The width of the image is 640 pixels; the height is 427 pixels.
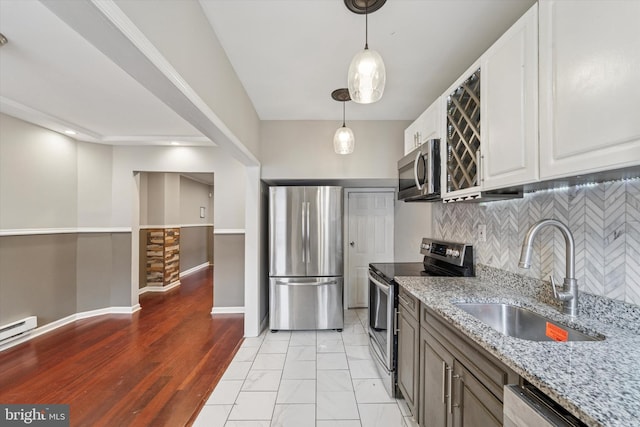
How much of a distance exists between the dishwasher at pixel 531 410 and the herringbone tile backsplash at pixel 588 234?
0.72m

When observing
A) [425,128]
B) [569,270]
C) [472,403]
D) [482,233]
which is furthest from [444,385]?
[425,128]

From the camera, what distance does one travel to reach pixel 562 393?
2.25ft

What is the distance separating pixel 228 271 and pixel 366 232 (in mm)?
2079

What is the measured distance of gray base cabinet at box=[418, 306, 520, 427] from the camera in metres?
0.99

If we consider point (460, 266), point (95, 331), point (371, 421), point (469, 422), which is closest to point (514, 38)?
point (460, 266)

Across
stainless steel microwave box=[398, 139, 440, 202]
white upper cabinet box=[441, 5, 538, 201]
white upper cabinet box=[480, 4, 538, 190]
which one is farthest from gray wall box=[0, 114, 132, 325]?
white upper cabinet box=[480, 4, 538, 190]

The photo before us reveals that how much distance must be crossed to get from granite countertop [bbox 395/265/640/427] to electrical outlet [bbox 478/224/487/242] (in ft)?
1.55

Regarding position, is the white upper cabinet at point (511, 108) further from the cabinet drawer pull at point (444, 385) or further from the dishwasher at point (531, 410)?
the cabinet drawer pull at point (444, 385)

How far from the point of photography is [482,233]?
2.07m

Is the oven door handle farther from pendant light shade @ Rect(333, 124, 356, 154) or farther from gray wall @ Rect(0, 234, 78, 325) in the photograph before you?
gray wall @ Rect(0, 234, 78, 325)

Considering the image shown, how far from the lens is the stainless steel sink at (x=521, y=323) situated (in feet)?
3.80

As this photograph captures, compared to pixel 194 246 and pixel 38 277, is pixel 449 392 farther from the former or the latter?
pixel 194 246

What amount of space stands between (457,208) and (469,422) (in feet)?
5.56

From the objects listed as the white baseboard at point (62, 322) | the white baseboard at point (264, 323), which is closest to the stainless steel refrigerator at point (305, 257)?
the white baseboard at point (264, 323)
